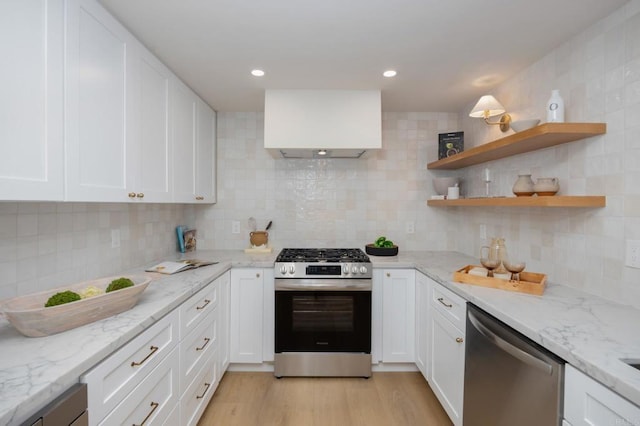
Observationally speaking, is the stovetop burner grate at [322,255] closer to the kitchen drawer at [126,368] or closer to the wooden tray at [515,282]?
the wooden tray at [515,282]

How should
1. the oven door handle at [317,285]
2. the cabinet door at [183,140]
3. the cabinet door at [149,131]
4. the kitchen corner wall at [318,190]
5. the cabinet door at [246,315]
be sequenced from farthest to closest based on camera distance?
the kitchen corner wall at [318,190], the cabinet door at [246,315], the oven door handle at [317,285], the cabinet door at [183,140], the cabinet door at [149,131]

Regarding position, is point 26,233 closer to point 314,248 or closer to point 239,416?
point 239,416

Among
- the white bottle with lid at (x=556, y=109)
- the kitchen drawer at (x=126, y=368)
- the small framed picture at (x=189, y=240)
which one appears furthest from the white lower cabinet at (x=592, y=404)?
the small framed picture at (x=189, y=240)

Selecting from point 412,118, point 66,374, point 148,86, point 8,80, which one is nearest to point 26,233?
point 8,80

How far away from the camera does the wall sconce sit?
2098 mm

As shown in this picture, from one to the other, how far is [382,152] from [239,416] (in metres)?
2.50

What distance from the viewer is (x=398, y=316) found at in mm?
2365

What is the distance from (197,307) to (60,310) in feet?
2.64

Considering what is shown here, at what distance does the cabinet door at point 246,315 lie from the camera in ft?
7.69

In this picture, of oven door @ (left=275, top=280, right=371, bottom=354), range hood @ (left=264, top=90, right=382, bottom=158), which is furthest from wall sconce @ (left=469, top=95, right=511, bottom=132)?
oven door @ (left=275, top=280, right=371, bottom=354)

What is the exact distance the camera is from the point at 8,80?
924 millimetres

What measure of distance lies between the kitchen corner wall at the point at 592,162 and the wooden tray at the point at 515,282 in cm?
19

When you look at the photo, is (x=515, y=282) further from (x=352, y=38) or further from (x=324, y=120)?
(x=324, y=120)

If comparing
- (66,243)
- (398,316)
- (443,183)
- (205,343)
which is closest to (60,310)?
(66,243)
